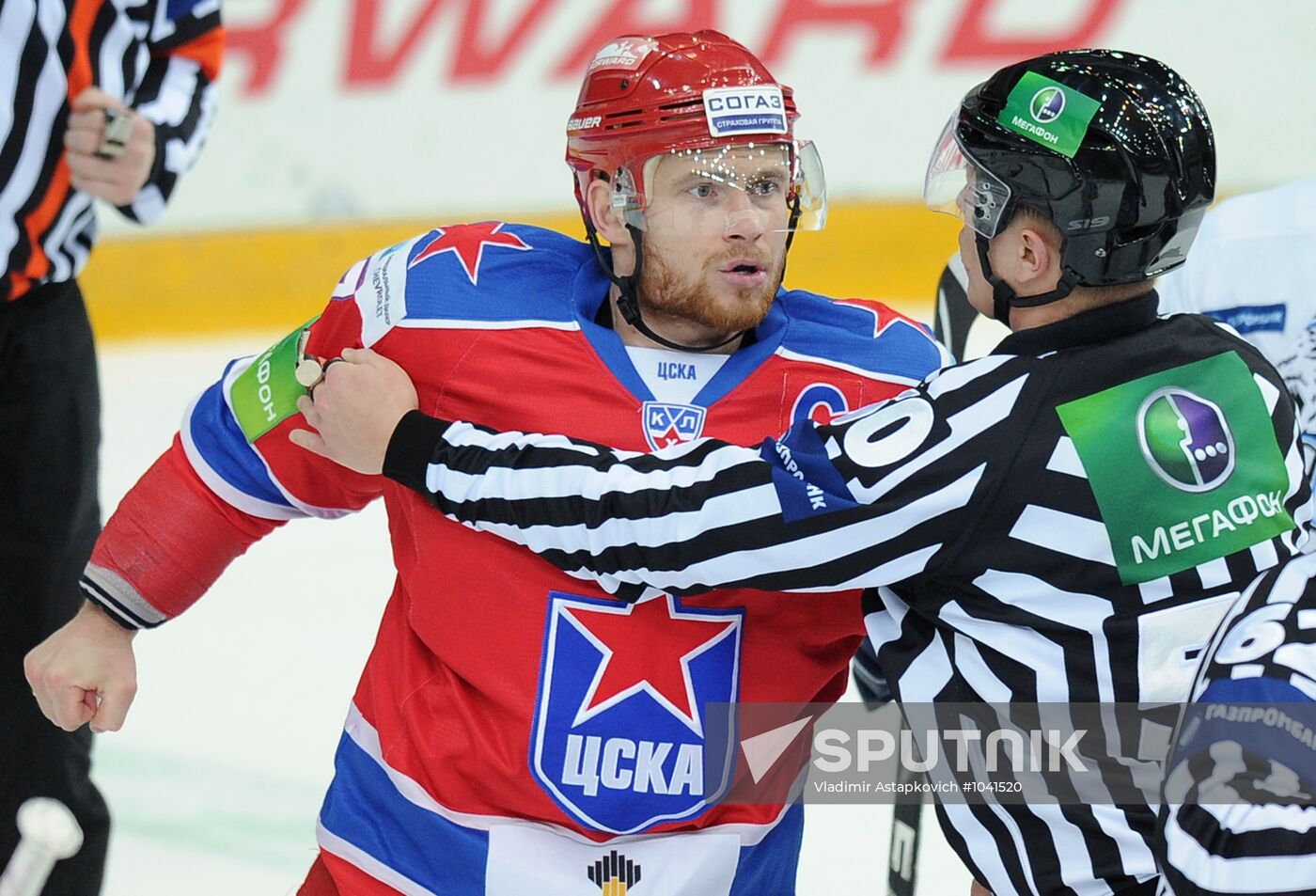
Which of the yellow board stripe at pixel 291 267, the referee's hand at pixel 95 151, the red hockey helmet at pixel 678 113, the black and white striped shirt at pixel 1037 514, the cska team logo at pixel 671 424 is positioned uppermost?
the yellow board stripe at pixel 291 267

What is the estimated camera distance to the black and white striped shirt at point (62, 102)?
2287 mm

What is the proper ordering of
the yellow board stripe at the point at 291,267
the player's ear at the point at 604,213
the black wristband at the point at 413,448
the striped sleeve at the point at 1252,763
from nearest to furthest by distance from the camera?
the striped sleeve at the point at 1252,763
the black wristband at the point at 413,448
the player's ear at the point at 604,213
the yellow board stripe at the point at 291,267

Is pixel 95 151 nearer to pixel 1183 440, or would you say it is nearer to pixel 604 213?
pixel 604 213

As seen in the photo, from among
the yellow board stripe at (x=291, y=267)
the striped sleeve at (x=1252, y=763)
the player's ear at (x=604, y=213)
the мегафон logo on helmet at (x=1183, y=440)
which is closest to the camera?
the striped sleeve at (x=1252, y=763)

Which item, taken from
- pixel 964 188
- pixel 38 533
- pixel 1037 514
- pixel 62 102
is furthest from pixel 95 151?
pixel 1037 514

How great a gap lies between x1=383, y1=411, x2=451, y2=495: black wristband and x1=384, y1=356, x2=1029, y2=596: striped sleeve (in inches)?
2.7

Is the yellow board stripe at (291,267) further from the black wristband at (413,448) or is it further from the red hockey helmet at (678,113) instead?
the black wristband at (413,448)

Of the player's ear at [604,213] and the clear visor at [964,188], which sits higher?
the player's ear at [604,213]

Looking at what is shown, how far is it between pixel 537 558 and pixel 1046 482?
53 centimetres

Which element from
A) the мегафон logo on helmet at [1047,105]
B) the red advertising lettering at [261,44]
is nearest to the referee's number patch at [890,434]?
the мегафон logo on helmet at [1047,105]

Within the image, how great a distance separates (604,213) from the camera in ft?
5.99

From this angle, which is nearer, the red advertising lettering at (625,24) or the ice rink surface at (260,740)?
the ice rink surface at (260,740)

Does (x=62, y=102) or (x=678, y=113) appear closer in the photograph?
(x=678, y=113)

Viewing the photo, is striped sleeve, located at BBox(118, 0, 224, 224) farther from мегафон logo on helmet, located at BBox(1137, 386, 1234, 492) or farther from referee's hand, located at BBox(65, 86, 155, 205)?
мегафон logo on helmet, located at BBox(1137, 386, 1234, 492)
